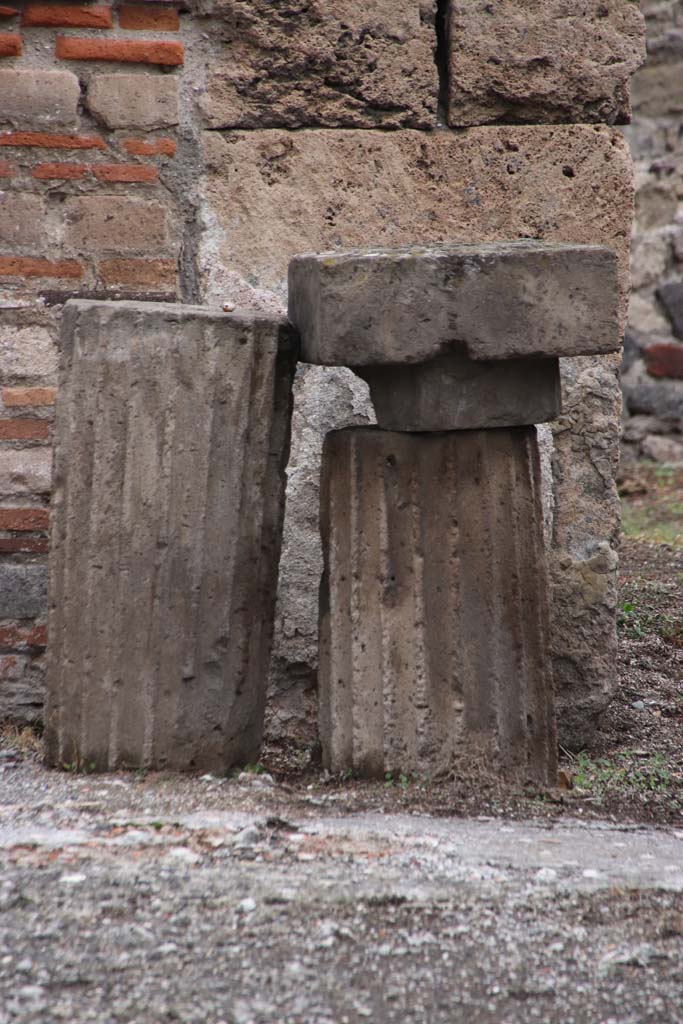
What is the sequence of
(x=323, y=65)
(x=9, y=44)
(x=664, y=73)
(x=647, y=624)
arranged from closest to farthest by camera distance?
(x=9, y=44), (x=323, y=65), (x=647, y=624), (x=664, y=73)

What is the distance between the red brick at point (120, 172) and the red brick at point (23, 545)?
915mm

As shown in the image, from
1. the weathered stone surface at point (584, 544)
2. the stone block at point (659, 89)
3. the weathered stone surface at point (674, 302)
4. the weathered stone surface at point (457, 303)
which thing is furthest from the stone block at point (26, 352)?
the stone block at point (659, 89)

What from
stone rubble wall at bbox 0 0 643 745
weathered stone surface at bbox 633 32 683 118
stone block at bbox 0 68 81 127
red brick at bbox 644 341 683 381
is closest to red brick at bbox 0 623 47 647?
stone rubble wall at bbox 0 0 643 745

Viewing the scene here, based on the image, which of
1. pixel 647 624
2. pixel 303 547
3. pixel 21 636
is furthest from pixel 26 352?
pixel 647 624

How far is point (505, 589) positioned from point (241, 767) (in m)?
0.71

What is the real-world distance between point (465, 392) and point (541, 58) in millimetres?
1116

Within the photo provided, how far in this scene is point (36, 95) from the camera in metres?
3.14

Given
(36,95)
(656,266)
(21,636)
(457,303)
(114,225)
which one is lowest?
(21,636)

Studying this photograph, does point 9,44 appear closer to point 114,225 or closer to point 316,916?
point 114,225

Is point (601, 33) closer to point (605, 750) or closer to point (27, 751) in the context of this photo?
point (605, 750)

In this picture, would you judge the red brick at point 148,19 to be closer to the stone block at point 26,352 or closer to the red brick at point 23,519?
the stone block at point 26,352

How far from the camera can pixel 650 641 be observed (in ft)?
13.3

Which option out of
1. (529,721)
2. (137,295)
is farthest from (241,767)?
(137,295)

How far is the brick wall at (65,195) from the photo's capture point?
10.3ft
